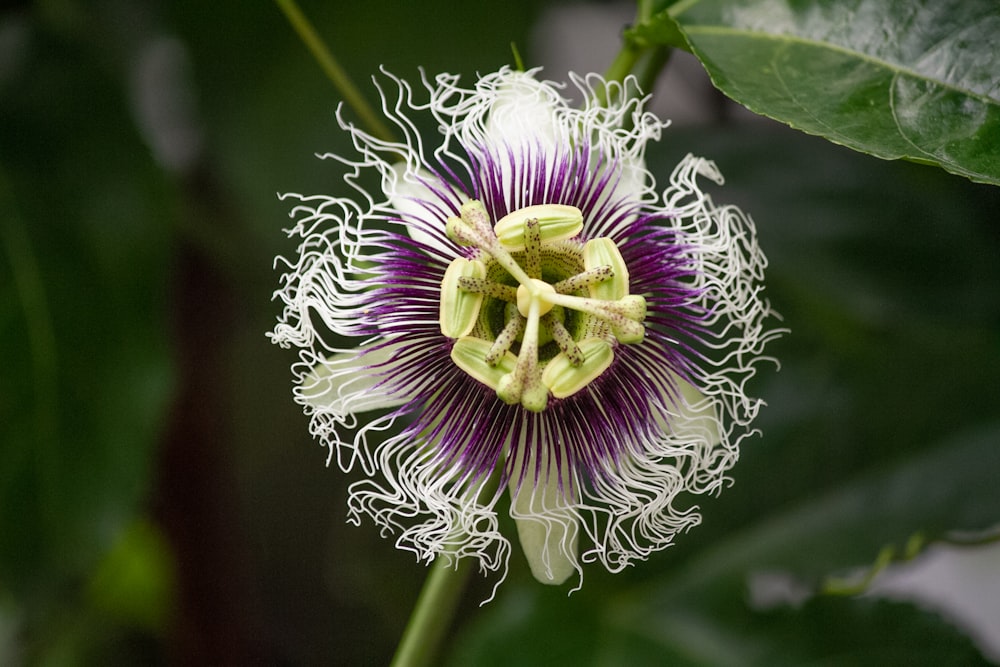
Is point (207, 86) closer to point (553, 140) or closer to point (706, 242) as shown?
point (553, 140)

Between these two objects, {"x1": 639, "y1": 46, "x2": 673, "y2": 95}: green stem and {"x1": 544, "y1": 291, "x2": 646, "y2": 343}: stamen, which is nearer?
{"x1": 544, "y1": 291, "x2": 646, "y2": 343}: stamen

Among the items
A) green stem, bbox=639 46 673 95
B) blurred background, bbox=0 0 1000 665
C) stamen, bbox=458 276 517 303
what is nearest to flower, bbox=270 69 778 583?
stamen, bbox=458 276 517 303

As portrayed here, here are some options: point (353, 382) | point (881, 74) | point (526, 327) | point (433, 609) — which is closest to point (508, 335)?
point (526, 327)

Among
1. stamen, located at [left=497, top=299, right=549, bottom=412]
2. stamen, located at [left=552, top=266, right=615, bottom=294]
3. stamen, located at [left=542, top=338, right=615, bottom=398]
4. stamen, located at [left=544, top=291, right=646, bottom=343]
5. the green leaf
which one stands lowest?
stamen, located at [left=497, top=299, right=549, bottom=412]

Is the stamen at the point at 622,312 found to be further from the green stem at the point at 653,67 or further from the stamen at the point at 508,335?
the green stem at the point at 653,67

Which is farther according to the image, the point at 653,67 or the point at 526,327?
the point at 653,67

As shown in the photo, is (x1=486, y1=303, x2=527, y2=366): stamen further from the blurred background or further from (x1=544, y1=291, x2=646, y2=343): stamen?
the blurred background

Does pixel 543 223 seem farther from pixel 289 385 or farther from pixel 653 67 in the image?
pixel 289 385
